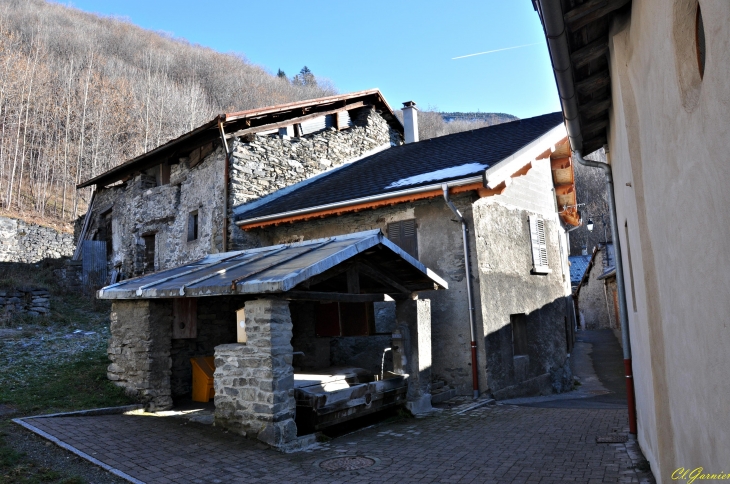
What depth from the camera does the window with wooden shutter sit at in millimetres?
12428

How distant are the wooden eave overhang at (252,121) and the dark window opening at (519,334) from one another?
8046mm

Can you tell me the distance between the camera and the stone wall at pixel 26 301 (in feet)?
46.0

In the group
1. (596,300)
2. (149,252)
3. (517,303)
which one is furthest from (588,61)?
(596,300)

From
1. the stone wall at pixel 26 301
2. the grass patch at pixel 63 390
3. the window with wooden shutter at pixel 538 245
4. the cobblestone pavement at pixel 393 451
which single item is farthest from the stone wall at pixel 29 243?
the window with wooden shutter at pixel 538 245

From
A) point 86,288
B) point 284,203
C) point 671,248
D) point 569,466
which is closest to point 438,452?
point 569,466

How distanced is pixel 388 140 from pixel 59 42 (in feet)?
127

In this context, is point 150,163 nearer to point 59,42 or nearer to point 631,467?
point 631,467

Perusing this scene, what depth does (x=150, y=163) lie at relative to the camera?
16.9 metres

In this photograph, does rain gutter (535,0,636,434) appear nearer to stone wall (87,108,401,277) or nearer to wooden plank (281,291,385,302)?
A: wooden plank (281,291,385,302)

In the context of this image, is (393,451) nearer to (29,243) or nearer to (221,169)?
(221,169)

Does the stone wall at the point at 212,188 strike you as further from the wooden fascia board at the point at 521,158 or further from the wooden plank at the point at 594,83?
the wooden plank at the point at 594,83

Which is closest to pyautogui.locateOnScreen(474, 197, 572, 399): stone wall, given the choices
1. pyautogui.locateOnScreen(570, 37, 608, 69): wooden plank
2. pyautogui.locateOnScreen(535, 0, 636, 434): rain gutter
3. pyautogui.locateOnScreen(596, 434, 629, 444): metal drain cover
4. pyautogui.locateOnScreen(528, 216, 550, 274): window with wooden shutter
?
pyautogui.locateOnScreen(528, 216, 550, 274): window with wooden shutter

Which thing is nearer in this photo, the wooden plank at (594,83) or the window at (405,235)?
the wooden plank at (594,83)

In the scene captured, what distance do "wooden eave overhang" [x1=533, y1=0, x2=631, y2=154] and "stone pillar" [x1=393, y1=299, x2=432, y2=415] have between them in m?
3.76
